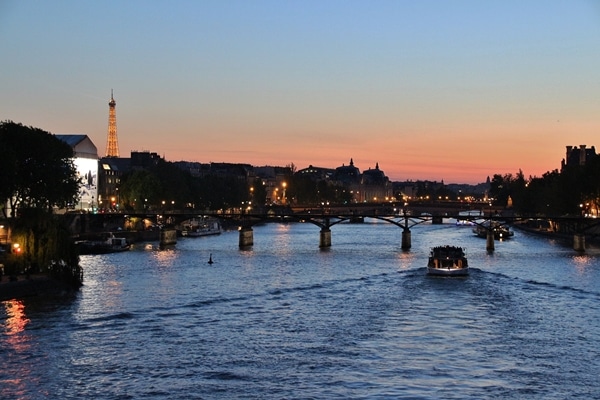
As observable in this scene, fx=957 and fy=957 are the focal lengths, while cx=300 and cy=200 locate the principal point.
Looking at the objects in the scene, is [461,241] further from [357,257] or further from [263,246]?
[357,257]

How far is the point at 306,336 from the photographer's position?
32.1 metres

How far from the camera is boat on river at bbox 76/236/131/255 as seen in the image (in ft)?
238

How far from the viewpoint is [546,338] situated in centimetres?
3212

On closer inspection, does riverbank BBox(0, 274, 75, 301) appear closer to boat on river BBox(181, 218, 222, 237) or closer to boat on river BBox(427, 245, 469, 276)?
boat on river BBox(427, 245, 469, 276)

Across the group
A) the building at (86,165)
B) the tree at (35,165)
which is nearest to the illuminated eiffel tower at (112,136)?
the building at (86,165)

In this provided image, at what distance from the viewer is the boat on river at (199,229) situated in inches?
→ 4060

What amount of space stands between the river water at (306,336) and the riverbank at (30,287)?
0.86 metres

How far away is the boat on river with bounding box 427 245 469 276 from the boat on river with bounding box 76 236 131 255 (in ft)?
95.5

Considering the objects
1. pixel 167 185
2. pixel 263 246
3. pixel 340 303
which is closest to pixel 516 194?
pixel 167 185

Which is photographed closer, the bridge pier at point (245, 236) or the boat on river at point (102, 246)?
the boat on river at point (102, 246)

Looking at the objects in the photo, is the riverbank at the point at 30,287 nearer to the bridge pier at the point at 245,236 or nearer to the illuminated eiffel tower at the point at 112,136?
the bridge pier at the point at 245,236

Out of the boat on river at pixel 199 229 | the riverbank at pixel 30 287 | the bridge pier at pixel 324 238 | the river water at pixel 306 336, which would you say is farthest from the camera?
the boat on river at pixel 199 229

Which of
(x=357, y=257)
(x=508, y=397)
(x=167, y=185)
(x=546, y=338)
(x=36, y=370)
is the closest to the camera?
(x=508, y=397)

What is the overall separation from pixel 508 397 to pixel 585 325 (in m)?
11.9
